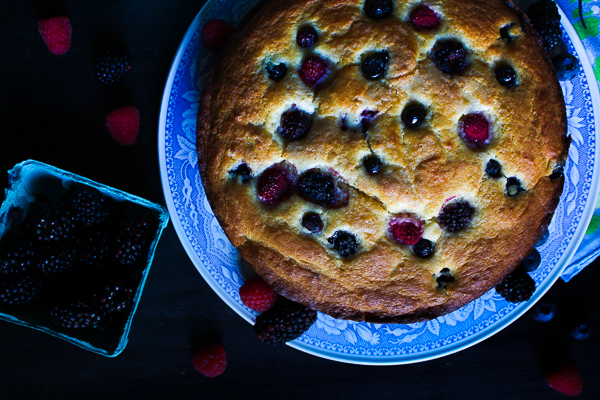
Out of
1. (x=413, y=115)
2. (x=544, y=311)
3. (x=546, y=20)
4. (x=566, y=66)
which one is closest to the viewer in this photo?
(x=413, y=115)

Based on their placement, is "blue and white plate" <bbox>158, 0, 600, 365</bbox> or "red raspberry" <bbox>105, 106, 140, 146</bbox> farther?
"red raspberry" <bbox>105, 106, 140, 146</bbox>

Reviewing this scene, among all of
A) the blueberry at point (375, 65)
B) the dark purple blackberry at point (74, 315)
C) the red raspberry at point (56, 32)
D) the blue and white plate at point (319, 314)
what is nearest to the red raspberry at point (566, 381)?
the blue and white plate at point (319, 314)

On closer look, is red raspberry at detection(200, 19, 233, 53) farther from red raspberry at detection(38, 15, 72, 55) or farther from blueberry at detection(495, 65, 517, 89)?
blueberry at detection(495, 65, 517, 89)

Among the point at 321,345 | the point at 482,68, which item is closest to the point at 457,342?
the point at 321,345

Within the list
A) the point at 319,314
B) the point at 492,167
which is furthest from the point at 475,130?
the point at 319,314

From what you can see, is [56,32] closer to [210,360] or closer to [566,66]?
[210,360]

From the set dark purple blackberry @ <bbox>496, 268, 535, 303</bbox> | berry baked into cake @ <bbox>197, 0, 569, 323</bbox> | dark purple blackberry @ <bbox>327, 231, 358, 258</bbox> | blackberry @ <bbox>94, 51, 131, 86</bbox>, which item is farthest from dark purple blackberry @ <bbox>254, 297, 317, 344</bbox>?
blackberry @ <bbox>94, 51, 131, 86</bbox>
